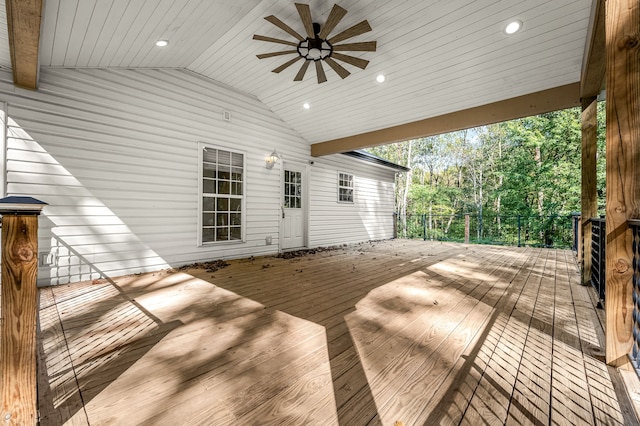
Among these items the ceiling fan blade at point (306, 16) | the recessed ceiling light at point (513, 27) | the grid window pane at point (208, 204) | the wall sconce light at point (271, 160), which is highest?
the recessed ceiling light at point (513, 27)

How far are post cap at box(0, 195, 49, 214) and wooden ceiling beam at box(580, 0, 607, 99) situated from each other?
4.17 meters

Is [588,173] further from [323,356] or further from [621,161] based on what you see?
[323,356]

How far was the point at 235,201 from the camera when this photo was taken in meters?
5.79

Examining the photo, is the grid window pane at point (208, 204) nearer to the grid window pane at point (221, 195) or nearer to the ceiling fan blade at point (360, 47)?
the grid window pane at point (221, 195)

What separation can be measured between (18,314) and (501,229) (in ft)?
54.9

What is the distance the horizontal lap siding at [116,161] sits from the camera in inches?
142

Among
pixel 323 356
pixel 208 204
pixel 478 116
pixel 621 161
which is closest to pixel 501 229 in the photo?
pixel 478 116

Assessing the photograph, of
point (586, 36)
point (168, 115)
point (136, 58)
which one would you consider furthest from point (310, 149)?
point (586, 36)

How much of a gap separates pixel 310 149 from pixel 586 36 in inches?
218

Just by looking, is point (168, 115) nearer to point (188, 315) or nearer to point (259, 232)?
point (259, 232)

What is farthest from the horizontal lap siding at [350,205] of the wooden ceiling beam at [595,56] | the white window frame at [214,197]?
the wooden ceiling beam at [595,56]

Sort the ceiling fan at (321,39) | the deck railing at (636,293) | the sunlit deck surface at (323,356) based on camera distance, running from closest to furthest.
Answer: the sunlit deck surface at (323,356)
the deck railing at (636,293)
the ceiling fan at (321,39)

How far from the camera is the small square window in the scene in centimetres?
866

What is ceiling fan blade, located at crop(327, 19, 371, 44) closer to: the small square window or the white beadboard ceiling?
the white beadboard ceiling
